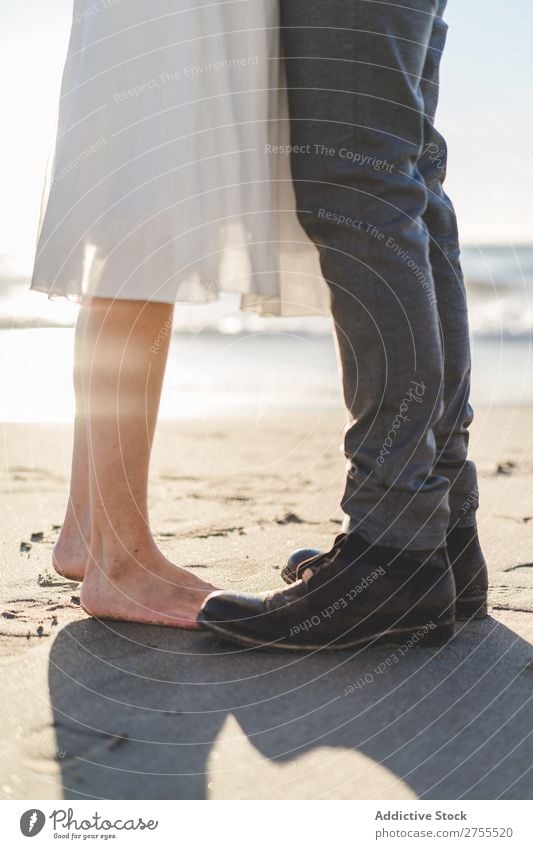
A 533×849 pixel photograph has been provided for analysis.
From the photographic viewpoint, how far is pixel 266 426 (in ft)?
15.8

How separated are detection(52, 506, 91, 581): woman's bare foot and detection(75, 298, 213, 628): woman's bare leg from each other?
15 centimetres

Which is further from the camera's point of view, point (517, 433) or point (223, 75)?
point (517, 433)

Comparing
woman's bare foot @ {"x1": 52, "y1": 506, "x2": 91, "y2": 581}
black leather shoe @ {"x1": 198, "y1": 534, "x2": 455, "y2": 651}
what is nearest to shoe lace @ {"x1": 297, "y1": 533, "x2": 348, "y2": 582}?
black leather shoe @ {"x1": 198, "y1": 534, "x2": 455, "y2": 651}

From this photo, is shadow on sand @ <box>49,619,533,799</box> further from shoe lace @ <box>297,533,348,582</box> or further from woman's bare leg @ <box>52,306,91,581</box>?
woman's bare leg @ <box>52,306,91,581</box>

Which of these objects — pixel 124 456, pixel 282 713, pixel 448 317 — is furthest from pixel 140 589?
→ pixel 448 317

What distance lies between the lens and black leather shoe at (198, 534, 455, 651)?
164cm

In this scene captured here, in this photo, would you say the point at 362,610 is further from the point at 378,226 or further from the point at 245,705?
the point at 378,226

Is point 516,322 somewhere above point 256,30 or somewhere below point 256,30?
above

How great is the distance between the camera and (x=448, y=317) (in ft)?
6.03

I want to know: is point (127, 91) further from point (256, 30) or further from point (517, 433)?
point (517, 433)

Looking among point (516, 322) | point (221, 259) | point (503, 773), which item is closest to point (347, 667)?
point (503, 773)

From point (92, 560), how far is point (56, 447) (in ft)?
7.52

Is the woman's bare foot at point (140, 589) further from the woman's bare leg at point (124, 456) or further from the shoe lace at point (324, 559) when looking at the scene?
the shoe lace at point (324, 559)

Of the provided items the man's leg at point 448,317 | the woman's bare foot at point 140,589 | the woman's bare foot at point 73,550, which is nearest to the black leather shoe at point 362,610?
the woman's bare foot at point 140,589
